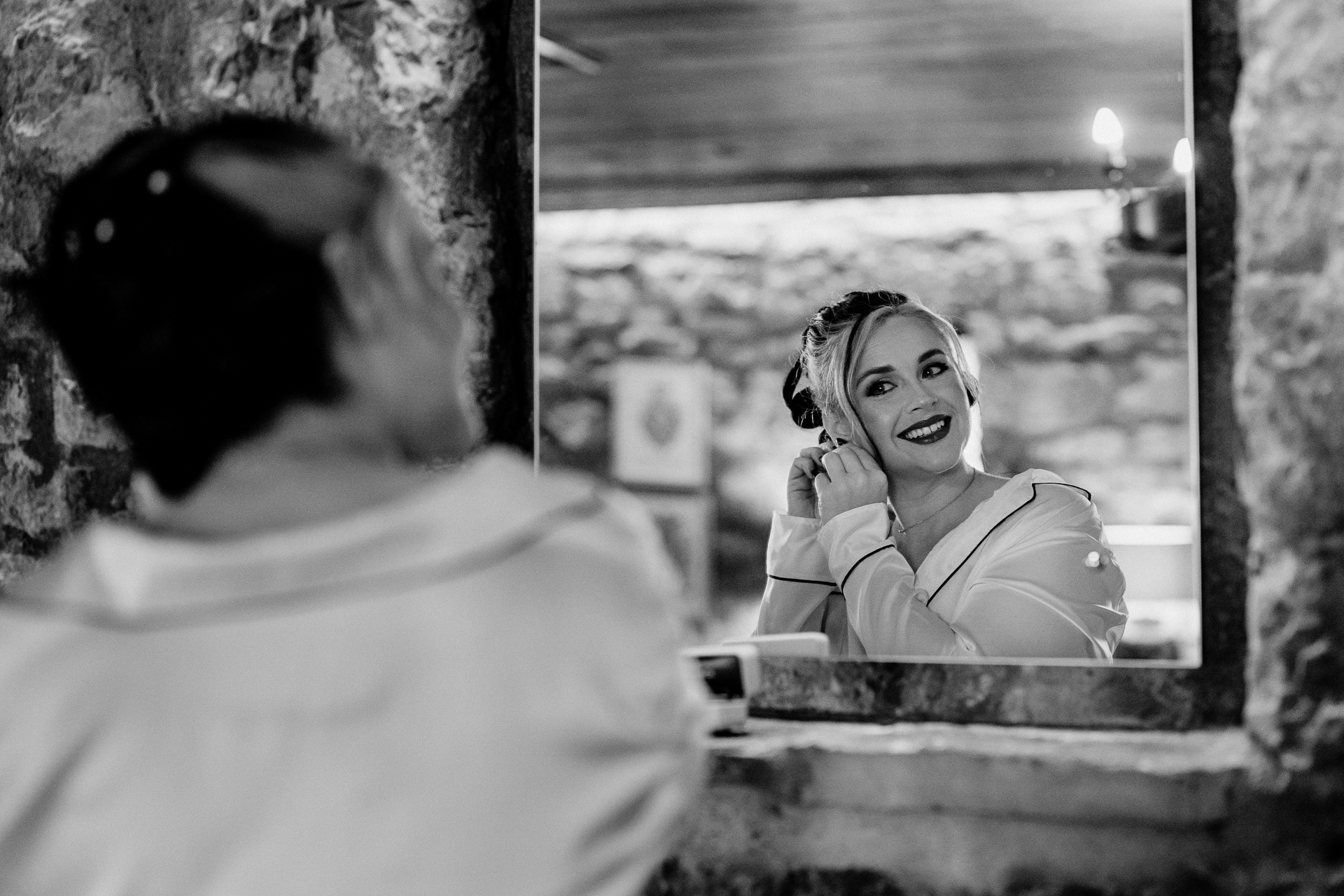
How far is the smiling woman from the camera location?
1.38 meters

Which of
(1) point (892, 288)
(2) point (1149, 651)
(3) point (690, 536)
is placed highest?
(1) point (892, 288)

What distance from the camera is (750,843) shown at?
1.34 meters

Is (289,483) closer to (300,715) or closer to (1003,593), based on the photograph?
(300,715)

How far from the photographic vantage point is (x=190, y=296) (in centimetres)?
64

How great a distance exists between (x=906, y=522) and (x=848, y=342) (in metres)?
0.20

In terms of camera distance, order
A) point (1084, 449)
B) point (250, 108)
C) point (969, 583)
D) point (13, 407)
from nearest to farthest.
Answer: point (1084, 449), point (969, 583), point (250, 108), point (13, 407)

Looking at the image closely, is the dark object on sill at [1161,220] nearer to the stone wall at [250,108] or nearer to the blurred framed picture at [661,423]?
the blurred framed picture at [661,423]

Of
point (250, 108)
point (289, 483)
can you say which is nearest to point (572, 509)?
point (289, 483)

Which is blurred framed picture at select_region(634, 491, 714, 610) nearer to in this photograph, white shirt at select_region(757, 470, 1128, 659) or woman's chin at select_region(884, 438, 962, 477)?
white shirt at select_region(757, 470, 1128, 659)

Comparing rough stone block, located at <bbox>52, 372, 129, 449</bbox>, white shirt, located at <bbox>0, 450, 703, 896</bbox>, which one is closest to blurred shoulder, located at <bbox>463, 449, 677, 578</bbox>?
white shirt, located at <bbox>0, 450, 703, 896</bbox>

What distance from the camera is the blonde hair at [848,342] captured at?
4.54ft

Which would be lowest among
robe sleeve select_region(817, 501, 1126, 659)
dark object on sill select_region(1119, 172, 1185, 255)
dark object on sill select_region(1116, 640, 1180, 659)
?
dark object on sill select_region(1116, 640, 1180, 659)

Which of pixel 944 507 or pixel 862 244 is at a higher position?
pixel 862 244

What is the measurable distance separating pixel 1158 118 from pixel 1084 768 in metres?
0.61
